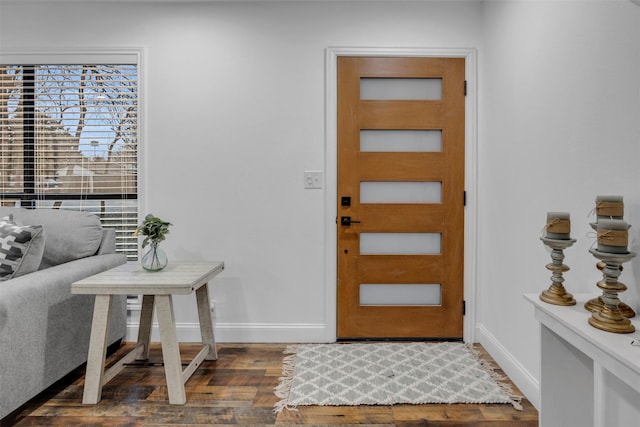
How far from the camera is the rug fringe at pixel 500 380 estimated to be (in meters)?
1.97

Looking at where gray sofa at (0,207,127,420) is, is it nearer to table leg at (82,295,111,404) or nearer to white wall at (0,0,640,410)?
table leg at (82,295,111,404)

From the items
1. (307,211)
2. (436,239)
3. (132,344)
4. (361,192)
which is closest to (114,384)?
(132,344)

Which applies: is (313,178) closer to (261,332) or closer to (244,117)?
(244,117)

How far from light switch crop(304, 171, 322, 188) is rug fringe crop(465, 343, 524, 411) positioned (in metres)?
1.52

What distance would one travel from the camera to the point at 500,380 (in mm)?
2203

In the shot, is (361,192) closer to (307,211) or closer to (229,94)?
(307,211)

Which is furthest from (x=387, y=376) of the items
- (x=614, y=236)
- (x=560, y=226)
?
(x=614, y=236)

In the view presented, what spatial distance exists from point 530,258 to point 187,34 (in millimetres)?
2620

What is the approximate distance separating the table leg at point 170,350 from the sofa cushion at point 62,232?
0.82 m

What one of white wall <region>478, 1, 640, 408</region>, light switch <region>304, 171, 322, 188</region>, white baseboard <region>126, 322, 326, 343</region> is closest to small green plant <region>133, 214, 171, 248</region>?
white baseboard <region>126, 322, 326, 343</region>

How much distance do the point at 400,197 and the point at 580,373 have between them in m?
1.59

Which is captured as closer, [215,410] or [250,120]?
[215,410]

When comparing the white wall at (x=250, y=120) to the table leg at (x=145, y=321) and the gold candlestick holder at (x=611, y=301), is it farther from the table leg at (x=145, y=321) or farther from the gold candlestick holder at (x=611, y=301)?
the gold candlestick holder at (x=611, y=301)

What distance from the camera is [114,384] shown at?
2172 mm
